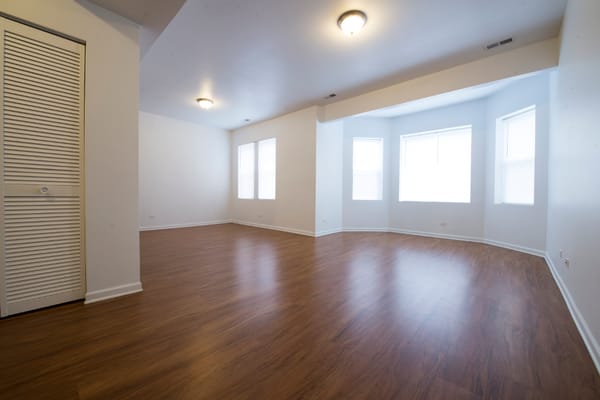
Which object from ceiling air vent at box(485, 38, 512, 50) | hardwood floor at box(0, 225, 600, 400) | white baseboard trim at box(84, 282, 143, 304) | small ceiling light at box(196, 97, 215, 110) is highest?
small ceiling light at box(196, 97, 215, 110)

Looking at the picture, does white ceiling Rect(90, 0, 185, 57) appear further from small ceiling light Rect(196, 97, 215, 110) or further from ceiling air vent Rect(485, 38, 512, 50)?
ceiling air vent Rect(485, 38, 512, 50)

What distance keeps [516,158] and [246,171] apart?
21.5 feet

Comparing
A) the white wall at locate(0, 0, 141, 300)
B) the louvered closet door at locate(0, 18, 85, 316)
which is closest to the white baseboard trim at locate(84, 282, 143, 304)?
the white wall at locate(0, 0, 141, 300)

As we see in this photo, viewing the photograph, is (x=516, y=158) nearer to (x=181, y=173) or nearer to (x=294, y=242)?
(x=294, y=242)

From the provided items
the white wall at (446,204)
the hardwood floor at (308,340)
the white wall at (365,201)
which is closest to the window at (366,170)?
the white wall at (365,201)

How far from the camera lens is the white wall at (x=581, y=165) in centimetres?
155

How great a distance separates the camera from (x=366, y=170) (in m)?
6.22

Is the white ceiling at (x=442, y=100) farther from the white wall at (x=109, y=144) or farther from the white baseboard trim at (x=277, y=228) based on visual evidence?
the white wall at (x=109, y=144)

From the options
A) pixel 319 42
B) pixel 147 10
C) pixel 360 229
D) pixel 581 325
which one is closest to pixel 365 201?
pixel 360 229

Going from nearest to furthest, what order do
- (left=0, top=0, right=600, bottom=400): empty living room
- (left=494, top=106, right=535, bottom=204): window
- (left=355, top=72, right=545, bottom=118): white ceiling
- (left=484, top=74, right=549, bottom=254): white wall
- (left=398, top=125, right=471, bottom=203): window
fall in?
(left=0, top=0, right=600, bottom=400): empty living room < (left=484, top=74, right=549, bottom=254): white wall < (left=494, top=106, right=535, bottom=204): window < (left=355, top=72, right=545, bottom=118): white ceiling < (left=398, top=125, right=471, bottom=203): window

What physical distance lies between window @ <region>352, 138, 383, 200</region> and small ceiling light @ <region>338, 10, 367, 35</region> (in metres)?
3.71

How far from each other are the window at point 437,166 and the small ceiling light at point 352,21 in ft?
12.7

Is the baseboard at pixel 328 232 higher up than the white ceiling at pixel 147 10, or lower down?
lower down

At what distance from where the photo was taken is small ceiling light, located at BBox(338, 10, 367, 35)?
8.00 feet
